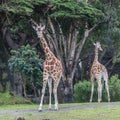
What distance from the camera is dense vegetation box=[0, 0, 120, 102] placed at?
63.5 feet

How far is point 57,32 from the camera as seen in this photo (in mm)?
22250

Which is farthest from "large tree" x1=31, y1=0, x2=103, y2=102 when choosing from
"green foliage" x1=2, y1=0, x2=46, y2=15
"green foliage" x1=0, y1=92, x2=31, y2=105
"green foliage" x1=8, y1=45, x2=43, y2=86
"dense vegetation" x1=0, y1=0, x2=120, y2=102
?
"green foliage" x1=0, y1=92, x2=31, y2=105

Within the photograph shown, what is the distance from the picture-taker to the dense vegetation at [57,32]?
19.3 m

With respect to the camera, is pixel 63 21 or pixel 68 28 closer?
pixel 63 21

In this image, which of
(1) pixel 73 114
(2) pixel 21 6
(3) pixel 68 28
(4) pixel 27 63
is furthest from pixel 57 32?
(1) pixel 73 114

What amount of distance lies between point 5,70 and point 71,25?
507 cm

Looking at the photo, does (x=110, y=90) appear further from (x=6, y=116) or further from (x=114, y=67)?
(x=114, y=67)

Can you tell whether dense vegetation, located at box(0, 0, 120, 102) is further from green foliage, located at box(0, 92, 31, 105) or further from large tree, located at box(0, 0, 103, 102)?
green foliage, located at box(0, 92, 31, 105)

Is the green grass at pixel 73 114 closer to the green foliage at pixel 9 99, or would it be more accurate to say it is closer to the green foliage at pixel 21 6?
the green foliage at pixel 9 99

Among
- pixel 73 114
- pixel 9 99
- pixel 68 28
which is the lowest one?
pixel 73 114

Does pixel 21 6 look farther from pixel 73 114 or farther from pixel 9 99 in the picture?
pixel 73 114

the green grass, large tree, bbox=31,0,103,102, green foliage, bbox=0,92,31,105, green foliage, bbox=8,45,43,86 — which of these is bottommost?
the green grass

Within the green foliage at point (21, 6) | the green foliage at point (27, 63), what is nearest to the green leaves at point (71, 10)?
the green foliage at point (21, 6)

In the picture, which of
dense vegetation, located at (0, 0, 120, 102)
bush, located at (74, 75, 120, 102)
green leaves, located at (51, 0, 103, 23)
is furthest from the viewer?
bush, located at (74, 75, 120, 102)
